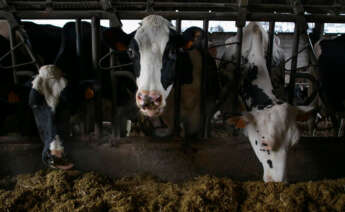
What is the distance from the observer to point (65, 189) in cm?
244

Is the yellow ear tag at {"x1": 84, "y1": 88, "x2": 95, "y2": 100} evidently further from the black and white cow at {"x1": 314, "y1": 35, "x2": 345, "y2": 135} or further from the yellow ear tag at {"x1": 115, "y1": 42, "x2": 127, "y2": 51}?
the black and white cow at {"x1": 314, "y1": 35, "x2": 345, "y2": 135}

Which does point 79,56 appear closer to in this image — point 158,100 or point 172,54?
point 172,54

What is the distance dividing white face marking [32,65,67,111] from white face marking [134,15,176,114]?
81cm

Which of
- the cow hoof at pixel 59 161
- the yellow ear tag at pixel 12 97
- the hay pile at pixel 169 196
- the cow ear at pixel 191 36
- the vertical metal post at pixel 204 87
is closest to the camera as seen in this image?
the hay pile at pixel 169 196

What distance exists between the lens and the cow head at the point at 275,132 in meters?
2.53

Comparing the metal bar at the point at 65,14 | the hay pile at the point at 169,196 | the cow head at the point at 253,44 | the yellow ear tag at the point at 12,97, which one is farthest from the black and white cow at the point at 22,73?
the cow head at the point at 253,44

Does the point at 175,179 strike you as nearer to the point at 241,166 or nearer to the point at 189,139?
the point at 189,139

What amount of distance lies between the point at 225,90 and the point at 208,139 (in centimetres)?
85

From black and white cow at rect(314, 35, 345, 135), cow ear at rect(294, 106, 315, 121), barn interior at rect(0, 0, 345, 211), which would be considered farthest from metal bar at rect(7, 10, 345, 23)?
black and white cow at rect(314, 35, 345, 135)

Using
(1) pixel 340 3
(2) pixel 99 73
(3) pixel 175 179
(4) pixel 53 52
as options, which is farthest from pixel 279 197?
(4) pixel 53 52

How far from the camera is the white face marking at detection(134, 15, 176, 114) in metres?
2.42

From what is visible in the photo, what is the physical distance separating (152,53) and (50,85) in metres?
1.06

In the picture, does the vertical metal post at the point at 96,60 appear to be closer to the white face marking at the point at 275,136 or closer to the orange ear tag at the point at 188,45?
the orange ear tag at the point at 188,45

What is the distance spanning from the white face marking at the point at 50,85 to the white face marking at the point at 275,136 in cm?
199
